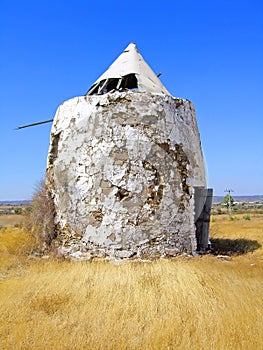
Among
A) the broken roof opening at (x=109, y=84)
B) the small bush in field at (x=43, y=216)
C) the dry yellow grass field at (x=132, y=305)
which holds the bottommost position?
the dry yellow grass field at (x=132, y=305)

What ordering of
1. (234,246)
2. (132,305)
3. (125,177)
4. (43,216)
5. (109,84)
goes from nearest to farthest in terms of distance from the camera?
(132,305) → (125,177) → (43,216) → (109,84) → (234,246)

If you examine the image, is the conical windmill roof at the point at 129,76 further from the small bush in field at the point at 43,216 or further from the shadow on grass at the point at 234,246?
the shadow on grass at the point at 234,246

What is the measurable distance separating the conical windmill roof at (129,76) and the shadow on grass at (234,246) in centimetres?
462

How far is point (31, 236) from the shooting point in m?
10.3

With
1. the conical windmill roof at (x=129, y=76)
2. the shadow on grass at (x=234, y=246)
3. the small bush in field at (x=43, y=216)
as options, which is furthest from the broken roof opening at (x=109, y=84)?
the shadow on grass at (x=234, y=246)

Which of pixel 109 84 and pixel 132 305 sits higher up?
pixel 109 84

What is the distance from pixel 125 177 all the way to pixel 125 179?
1.7 inches

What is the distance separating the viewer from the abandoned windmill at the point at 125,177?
27.4ft

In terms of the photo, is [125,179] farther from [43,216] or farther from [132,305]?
[132,305]

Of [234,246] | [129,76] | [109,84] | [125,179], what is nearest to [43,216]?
[125,179]

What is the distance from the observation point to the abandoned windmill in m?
8.36

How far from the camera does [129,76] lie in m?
10.5

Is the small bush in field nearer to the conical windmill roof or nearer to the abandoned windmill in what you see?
the abandoned windmill

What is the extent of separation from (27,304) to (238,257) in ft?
18.7
